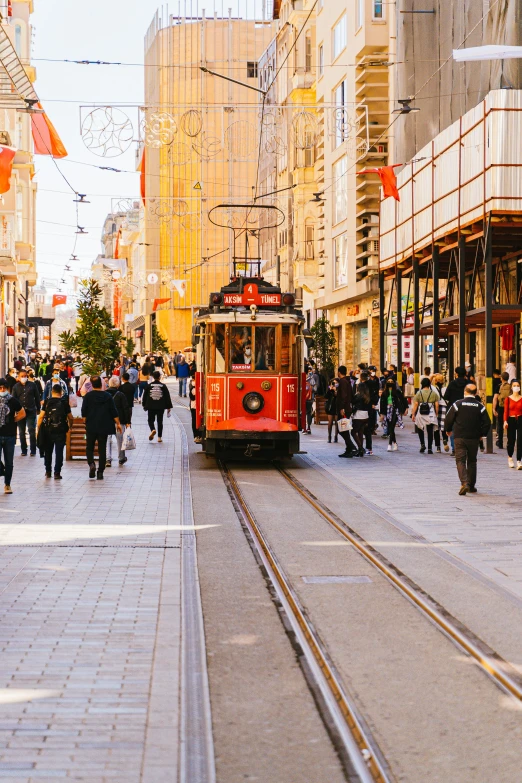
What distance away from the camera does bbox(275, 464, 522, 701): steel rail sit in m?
7.20

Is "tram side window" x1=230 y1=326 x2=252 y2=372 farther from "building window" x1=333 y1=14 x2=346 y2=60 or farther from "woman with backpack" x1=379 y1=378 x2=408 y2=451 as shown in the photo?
"building window" x1=333 y1=14 x2=346 y2=60

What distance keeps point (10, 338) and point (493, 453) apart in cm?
4480

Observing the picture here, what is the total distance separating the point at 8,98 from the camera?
30.1 metres

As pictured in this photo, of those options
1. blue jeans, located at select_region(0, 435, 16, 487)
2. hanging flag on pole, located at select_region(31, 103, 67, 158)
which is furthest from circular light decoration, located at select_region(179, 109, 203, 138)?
blue jeans, located at select_region(0, 435, 16, 487)

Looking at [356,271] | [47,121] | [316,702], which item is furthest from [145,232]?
[316,702]

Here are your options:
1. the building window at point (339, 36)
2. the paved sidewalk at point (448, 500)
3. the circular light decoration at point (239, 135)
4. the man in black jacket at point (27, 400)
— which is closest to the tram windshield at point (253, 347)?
the paved sidewalk at point (448, 500)

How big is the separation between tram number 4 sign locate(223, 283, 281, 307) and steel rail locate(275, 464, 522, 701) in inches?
336

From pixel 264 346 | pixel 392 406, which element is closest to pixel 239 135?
pixel 392 406

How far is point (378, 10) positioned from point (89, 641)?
42.9 m

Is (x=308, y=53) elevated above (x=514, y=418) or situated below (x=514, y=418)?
above

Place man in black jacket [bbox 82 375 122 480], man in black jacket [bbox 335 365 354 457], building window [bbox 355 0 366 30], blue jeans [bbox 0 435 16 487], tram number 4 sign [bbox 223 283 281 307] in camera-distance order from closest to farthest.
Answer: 1. blue jeans [bbox 0 435 16 487]
2. man in black jacket [bbox 82 375 122 480]
3. tram number 4 sign [bbox 223 283 281 307]
4. man in black jacket [bbox 335 365 354 457]
5. building window [bbox 355 0 366 30]

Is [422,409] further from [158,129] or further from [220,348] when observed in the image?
[158,129]

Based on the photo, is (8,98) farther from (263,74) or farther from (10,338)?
(263,74)

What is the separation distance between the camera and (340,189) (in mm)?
53094
